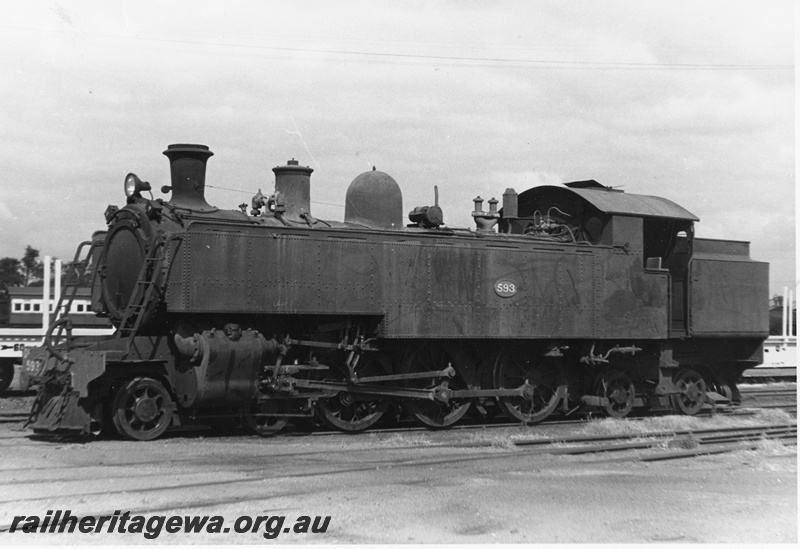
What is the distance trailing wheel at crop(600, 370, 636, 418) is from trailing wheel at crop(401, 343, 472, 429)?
2299 millimetres

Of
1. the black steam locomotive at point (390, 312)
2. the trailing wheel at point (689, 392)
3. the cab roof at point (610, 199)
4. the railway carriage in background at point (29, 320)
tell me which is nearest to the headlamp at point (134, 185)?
the black steam locomotive at point (390, 312)

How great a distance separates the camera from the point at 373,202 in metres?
12.8

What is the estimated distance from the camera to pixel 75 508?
22.4ft

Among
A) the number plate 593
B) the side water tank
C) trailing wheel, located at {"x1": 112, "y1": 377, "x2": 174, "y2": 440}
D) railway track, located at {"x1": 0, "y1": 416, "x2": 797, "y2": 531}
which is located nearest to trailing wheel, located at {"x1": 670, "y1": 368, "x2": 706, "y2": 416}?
railway track, located at {"x1": 0, "y1": 416, "x2": 797, "y2": 531}

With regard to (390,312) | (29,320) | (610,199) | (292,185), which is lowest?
(29,320)

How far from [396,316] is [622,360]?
4229 millimetres

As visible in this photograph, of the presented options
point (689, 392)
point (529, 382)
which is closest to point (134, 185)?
point (529, 382)

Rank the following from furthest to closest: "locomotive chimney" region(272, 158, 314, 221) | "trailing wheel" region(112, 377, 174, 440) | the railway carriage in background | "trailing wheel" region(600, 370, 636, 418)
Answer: the railway carriage in background < "trailing wheel" region(600, 370, 636, 418) < "locomotive chimney" region(272, 158, 314, 221) < "trailing wheel" region(112, 377, 174, 440)

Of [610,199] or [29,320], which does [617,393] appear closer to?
[610,199]

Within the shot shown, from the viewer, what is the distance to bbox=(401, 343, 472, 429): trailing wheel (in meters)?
12.5

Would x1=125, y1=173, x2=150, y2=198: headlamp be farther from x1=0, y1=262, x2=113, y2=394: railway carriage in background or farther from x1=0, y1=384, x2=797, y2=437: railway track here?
x1=0, y1=384, x2=797, y2=437: railway track

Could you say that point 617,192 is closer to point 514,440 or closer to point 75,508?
point 514,440

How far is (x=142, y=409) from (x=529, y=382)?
551cm

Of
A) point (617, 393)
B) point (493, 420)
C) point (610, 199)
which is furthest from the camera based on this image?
point (610, 199)
